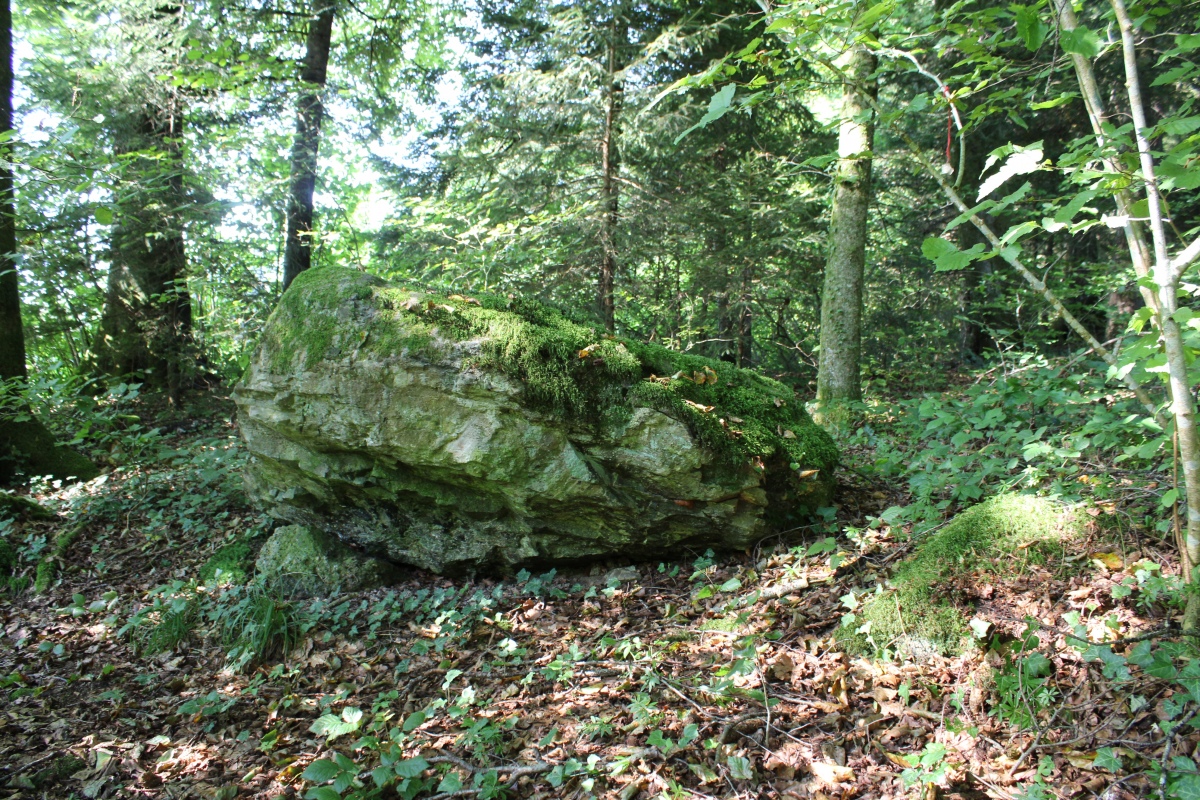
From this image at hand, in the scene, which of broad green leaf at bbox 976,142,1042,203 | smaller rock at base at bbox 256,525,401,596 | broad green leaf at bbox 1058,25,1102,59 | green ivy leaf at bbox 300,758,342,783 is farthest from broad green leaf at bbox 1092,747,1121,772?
smaller rock at base at bbox 256,525,401,596

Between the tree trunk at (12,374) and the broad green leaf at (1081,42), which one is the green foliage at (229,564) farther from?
the broad green leaf at (1081,42)

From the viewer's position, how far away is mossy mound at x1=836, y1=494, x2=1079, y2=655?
286 centimetres

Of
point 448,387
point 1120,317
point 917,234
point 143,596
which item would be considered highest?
point 917,234

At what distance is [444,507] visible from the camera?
4430 mm

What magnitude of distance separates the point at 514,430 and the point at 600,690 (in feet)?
5.24

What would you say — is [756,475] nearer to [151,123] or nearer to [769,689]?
[769,689]

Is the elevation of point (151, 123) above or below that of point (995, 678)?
above

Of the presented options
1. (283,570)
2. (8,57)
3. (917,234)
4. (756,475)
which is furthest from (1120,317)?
(8,57)

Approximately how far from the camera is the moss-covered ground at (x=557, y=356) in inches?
154

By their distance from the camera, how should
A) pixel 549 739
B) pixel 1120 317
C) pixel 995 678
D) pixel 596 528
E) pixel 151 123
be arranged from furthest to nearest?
pixel 151 123, pixel 1120 317, pixel 596 528, pixel 549 739, pixel 995 678

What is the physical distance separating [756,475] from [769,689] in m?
1.34

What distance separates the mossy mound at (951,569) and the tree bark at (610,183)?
18.9ft

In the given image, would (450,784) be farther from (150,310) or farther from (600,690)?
(150,310)

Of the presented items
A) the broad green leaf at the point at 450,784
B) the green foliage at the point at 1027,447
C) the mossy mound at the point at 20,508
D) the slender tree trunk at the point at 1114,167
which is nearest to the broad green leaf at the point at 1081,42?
the slender tree trunk at the point at 1114,167
